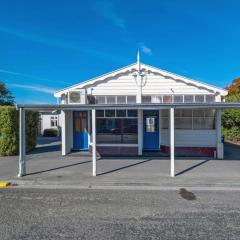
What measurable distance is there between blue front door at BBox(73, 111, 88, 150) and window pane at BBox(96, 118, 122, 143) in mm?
1133

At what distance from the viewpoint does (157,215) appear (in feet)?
18.0

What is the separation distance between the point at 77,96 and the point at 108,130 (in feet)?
7.87

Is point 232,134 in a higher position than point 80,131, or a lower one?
lower

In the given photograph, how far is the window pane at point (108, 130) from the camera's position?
1373 cm

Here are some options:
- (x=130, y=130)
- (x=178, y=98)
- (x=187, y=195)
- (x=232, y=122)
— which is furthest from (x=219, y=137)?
(x=232, y=122)

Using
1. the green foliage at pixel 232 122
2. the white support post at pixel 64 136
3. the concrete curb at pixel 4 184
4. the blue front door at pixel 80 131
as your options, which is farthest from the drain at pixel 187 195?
the green foliage at pixel 232 122

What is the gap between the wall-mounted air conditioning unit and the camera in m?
13.2

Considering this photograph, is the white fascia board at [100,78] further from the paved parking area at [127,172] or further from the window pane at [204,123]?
the window pane at [204,123]

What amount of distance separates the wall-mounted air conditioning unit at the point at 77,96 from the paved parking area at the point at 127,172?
2.91 metres

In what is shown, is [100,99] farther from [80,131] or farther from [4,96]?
[4,96]

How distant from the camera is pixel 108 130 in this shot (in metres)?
13.8

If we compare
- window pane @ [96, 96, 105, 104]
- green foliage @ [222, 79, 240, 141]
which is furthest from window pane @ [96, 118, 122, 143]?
green foliage @ [222, 79, 240, 141]

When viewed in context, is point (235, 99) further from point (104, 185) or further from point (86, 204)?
point (86, 204)

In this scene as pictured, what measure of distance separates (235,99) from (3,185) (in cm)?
1741
